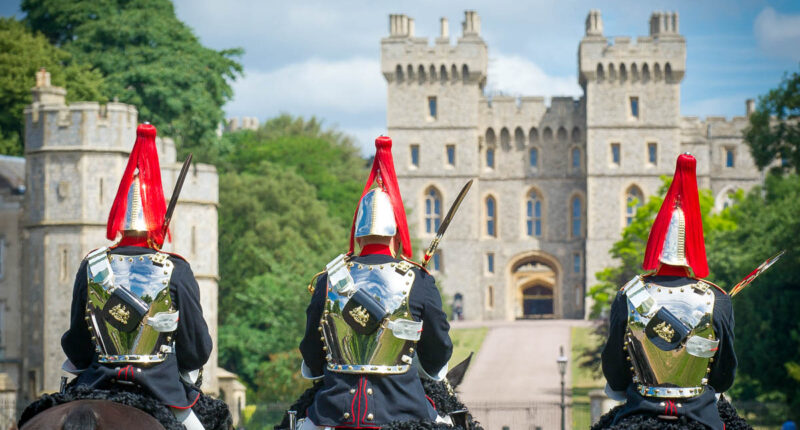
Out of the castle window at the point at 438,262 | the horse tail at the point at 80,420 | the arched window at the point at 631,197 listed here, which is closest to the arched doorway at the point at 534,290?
the castle window at the point at 438,262

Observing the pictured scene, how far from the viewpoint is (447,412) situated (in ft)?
30.9

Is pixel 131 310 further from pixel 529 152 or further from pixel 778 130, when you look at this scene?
pixel 529 152

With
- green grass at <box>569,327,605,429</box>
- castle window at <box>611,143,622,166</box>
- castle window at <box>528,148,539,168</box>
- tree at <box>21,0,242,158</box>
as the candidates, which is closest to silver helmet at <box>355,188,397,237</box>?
green grass at <box>569,327,605,429</box>

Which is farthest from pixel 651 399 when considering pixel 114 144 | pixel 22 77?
Result: pixel 22 77

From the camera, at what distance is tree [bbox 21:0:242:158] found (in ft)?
166

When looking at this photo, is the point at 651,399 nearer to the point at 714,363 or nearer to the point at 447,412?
the point at 714,363

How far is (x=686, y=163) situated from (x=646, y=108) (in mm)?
67807

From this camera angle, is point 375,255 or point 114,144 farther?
point 114,144

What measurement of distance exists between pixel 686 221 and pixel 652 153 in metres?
67.7

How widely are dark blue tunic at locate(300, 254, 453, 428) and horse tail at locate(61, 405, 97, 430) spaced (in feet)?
5.13

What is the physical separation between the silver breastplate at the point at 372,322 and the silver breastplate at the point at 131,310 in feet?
3.86

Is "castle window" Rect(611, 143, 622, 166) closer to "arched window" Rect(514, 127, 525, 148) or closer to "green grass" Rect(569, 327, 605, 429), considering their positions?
"arched window" Rect(514, 127, 525, 148)

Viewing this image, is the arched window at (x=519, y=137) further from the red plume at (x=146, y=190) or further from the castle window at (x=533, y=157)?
the red plume at (x=146, y=190)

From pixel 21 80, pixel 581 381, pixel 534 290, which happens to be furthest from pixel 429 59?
pixel 21 80
